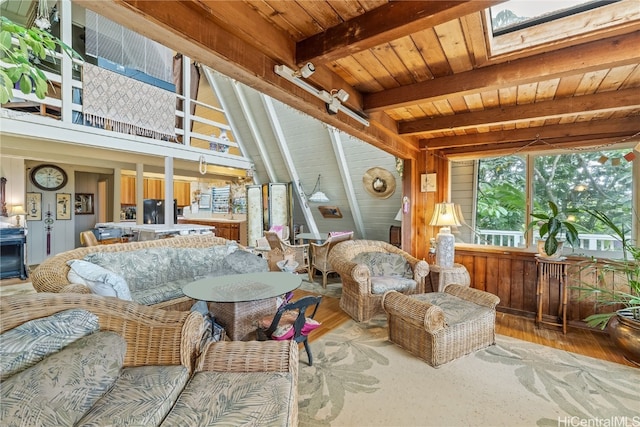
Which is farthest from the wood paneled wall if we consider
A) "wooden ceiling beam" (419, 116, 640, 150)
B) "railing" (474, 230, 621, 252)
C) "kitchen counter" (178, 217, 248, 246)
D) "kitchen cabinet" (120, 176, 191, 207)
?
"kitchen cabinet" (120, 176, 191, 207)

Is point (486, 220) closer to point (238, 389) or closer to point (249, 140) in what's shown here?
point (238, 389)

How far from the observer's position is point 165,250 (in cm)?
326

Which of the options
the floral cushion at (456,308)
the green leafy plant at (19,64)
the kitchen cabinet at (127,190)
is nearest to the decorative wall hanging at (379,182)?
the floral cushion at (456,308)

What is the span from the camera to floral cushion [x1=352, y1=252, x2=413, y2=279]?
354 cm

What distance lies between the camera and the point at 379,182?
5.10 metres

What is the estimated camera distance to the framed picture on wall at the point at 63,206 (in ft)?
20.7

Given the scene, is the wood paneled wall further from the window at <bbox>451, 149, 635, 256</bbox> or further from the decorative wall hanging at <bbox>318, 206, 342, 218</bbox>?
the decorative wall hanging at <bbox>318, 206, 342, 218</bbox>

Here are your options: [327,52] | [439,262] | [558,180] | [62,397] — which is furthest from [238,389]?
[558,180]

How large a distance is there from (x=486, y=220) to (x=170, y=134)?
211 inches

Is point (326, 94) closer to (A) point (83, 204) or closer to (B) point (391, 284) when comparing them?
(B) point (391, 284)

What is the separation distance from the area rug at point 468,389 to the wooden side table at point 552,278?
649mm

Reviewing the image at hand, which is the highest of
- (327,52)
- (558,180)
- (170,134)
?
(170,134)

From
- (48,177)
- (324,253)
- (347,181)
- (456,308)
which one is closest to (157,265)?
(324,253)

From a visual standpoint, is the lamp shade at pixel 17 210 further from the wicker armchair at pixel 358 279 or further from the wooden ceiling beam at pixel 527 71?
the wooden ceiling beam at pixel 527 71
